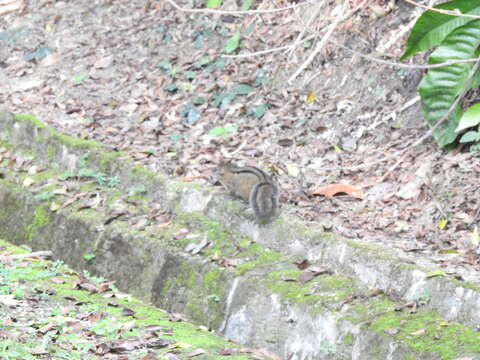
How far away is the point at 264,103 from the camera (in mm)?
8922

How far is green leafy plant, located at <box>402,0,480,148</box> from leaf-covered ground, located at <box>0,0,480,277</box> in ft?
0.94

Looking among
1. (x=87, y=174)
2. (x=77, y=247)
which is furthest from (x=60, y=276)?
(x=87, y=174)

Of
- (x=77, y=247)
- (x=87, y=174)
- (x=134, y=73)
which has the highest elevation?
(x=134, y=73)

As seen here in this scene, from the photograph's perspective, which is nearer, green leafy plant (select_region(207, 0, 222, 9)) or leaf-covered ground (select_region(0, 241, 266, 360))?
leaf-covered ground (select_region(0, 241, 266, 360))

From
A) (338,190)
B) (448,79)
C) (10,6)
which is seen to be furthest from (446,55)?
(10,6)

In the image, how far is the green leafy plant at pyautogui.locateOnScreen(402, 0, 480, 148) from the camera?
21.8ft

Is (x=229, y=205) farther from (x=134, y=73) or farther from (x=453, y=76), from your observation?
(x=134, y=73)

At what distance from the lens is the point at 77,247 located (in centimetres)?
767

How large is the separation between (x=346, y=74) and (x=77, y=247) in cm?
357

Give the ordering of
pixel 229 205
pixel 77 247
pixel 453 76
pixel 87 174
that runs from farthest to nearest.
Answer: pixel 87 174, pixel 77 247, pixel 229 205, pixel 453 76

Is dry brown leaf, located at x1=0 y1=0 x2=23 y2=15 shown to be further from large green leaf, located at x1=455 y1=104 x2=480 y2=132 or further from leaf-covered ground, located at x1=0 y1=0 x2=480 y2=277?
large green leaf, located at x1=455 y1=104 x2=480 y2=132

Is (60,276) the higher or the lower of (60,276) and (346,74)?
the lower

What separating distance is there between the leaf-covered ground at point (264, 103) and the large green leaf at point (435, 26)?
914 millimetres

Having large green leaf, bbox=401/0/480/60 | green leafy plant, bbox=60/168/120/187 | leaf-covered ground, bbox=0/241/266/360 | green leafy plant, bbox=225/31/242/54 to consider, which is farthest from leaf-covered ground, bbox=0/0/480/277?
leaf-covered ground, bbox=0/241/266/360
